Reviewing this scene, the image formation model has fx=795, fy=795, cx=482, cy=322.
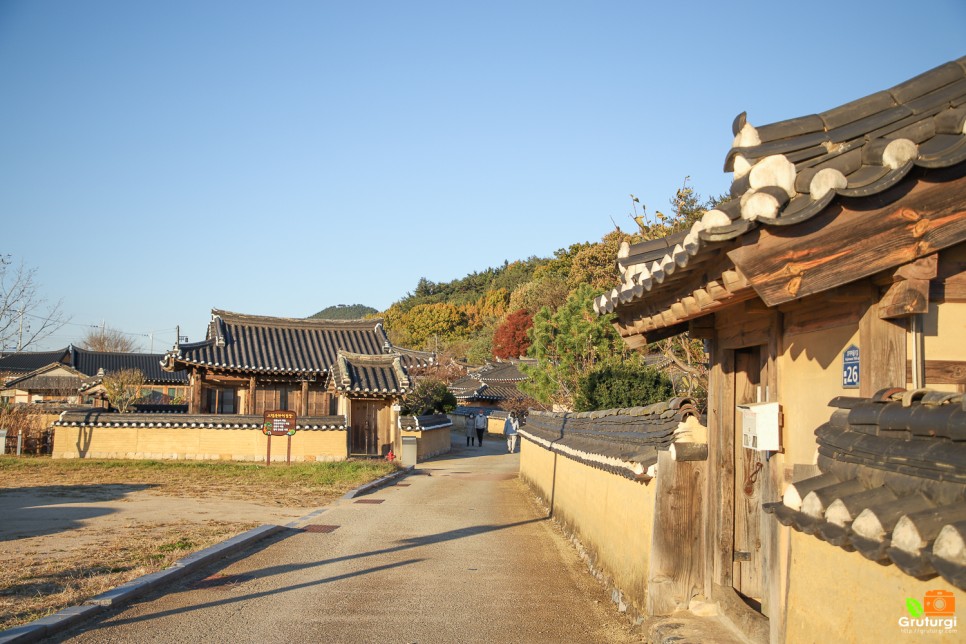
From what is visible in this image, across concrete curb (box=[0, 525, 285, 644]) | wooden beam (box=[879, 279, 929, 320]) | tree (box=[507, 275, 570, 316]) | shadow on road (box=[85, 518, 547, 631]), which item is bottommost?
shadow on road (box=[85, 518, 547, 631])

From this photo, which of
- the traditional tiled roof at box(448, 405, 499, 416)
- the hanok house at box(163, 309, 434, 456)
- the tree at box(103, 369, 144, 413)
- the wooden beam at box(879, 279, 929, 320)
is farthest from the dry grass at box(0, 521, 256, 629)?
the traditional tiled roof at box(448, 405, 499, 416)

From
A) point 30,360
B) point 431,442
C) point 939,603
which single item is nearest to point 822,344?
point 939,603

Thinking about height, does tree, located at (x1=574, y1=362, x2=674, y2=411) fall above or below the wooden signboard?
above

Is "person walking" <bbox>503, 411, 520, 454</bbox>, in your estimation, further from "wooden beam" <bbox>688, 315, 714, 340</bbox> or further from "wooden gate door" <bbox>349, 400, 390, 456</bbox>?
"wooden beam" <bbox>688, 315, 714, 340</bbox>

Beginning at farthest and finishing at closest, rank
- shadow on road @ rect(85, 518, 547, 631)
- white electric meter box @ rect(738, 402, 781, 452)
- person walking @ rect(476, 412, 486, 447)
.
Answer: person walking @ rect(476, 412, 486, 447) → shadow on road @ rect(85, 518, 547, 631) → white electric meter box @ rect(738, 402, 781, 452)

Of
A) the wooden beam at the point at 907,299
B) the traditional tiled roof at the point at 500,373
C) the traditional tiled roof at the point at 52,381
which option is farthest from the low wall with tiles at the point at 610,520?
the traditional tiled roof at the point at 52,381

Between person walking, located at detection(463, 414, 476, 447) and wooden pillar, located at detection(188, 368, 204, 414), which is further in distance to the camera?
person walking, located at detection(463, 414, 476, 447)

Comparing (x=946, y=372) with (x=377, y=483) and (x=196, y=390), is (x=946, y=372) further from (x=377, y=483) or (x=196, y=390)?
(x=196, y=390)

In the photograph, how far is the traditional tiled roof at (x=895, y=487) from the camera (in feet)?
8.53

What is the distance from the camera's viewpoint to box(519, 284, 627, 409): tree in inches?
796

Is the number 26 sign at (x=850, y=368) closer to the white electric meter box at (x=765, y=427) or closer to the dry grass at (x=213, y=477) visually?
the white electric meter box at (x=765, y=427)

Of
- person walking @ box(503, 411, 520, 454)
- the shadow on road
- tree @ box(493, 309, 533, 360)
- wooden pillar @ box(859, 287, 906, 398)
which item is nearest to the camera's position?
wooden pillar @ box(859, 287, 906, 398)

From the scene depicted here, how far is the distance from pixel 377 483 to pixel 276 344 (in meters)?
14.7

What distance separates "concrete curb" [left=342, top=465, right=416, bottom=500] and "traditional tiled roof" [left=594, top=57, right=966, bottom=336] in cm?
1413
